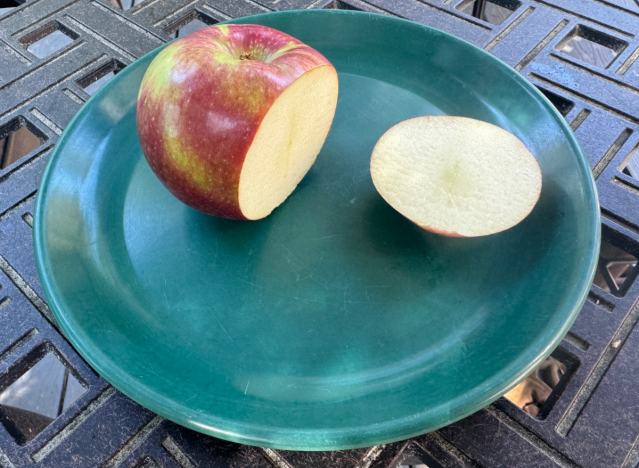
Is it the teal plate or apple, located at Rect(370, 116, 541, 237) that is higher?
apple, located at Rect(370, 116, 541, 237)

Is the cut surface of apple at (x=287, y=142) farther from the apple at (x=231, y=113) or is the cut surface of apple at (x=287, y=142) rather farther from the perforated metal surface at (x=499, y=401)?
the perforated metal surface at (x=499, y=401)

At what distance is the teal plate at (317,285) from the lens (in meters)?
0.36

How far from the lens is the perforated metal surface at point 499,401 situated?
1.25ft

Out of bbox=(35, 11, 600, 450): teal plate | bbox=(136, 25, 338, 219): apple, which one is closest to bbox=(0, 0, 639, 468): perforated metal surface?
bbox=(35, 11, 600, 450): teal plate

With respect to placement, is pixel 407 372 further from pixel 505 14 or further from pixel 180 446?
pixel 505 14

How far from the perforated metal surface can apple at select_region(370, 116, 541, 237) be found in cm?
11

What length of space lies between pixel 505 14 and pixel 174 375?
3.76ft

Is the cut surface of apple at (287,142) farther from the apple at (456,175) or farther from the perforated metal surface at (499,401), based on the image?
the perforated metal surface at (499,401)

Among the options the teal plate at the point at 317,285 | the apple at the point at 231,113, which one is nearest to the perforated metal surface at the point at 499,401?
the teal plate at the point at 317,285

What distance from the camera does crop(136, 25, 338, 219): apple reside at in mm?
406

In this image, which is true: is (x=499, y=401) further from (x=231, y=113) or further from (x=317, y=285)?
(x=231, y=113)

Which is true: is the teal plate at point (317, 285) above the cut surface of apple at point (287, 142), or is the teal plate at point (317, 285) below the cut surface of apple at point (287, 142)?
below

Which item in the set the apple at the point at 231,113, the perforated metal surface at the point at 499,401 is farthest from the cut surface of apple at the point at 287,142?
the perforated metal surface at the point at 499,401

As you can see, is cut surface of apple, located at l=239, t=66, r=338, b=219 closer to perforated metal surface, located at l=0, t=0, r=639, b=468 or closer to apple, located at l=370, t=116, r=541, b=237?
apple, located at l=370, t=116, r=541, b=237
